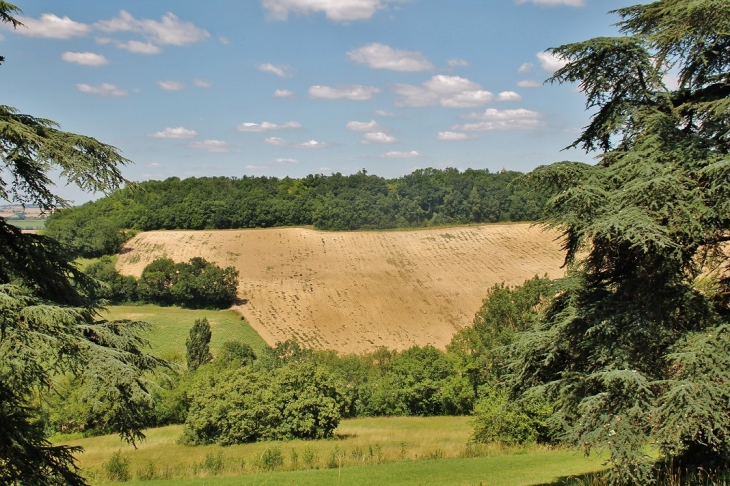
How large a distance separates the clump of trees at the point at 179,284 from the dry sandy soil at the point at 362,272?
272cm

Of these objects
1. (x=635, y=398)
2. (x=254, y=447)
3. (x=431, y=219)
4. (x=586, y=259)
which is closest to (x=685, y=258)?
(x=586, y=259)

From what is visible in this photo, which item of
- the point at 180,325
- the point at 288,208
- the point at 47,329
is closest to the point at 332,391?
the point at 47,329

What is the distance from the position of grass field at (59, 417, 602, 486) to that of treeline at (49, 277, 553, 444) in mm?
1459

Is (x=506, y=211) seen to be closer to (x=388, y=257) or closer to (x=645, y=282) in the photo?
(x=388, y=257)

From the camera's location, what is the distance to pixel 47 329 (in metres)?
5.68

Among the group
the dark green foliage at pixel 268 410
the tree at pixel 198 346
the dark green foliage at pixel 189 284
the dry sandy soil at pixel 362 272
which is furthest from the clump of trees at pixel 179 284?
the dark green foliage at pixel 268 410

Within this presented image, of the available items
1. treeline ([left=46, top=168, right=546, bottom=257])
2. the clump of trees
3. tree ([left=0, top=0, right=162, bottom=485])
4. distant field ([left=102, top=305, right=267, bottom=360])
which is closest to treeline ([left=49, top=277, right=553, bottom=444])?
distant field ([left=102, top=305, right=267, bottom=360])

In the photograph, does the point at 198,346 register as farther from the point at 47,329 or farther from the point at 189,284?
the point at 47,329

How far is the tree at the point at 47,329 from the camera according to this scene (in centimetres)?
544

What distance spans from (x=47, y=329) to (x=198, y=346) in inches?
1835

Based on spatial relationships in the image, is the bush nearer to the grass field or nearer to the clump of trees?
the grass field

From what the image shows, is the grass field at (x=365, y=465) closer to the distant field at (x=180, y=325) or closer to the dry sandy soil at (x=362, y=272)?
the distant field at (x=180, y=325)

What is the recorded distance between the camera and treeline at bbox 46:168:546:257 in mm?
87944

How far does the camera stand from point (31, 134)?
20.0 ft
